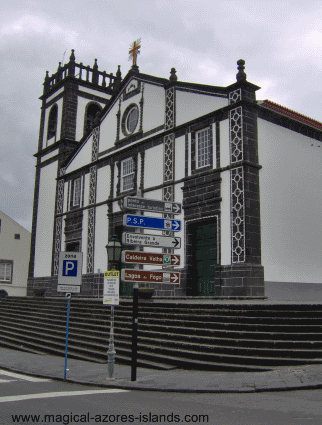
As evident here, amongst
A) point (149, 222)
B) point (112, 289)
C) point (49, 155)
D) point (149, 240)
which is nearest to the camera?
point (149, 240)

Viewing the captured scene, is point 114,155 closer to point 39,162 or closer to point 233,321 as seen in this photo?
point 39,162

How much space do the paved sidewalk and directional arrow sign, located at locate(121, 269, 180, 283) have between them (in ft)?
6.03

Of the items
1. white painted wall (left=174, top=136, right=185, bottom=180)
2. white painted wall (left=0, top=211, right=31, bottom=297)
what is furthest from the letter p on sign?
white painted wall (left=0, top=211, right=31, bottom=297)

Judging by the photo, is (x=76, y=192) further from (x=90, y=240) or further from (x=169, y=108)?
(x=169, y=108)

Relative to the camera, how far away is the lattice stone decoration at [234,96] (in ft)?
54.4

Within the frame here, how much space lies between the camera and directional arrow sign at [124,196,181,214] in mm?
9164

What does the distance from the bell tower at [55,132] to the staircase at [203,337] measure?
476 inches

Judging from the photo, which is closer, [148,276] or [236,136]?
[148,276]

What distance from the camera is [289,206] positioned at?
56.3 ft

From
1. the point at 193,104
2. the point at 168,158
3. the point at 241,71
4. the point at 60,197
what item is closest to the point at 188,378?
the point at 241,71

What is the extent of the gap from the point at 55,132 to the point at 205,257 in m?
15.3

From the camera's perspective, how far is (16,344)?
16.1 metres

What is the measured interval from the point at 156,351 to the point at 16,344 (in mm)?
6787

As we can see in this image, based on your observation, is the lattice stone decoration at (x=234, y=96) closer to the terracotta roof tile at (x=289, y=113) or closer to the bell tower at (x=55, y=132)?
the terracotta roof tile at (x=289, y=113)
